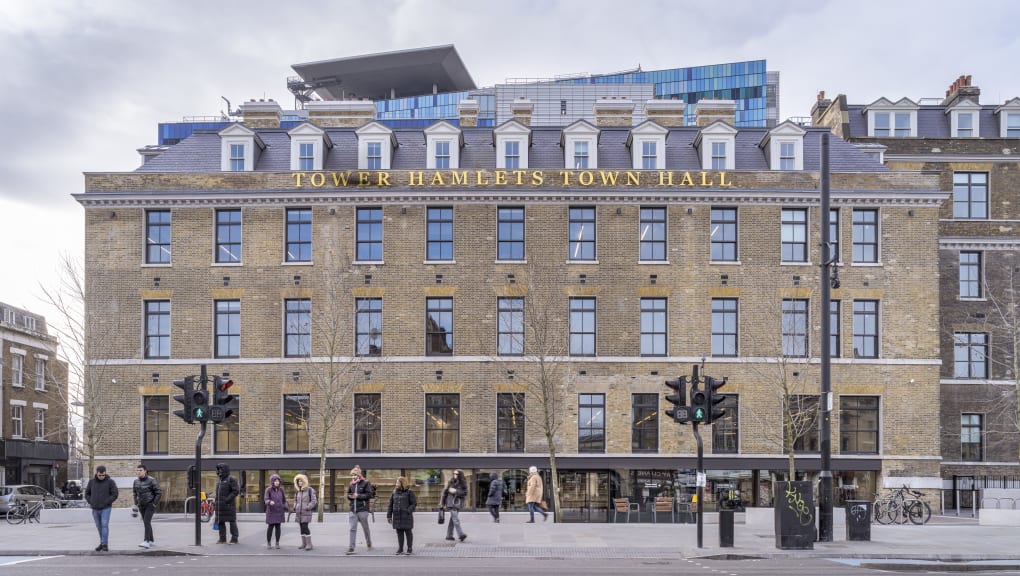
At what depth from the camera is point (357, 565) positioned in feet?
61.3

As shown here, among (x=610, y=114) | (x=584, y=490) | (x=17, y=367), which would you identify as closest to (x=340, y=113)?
(x=610, y=114)

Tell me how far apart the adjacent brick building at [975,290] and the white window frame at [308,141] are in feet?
75.4

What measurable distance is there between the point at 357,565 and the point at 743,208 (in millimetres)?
22695

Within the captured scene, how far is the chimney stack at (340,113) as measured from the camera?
42094 mm

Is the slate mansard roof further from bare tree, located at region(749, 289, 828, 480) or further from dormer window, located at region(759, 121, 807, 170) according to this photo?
bare tree, located at region(749, 289, 828, 480)

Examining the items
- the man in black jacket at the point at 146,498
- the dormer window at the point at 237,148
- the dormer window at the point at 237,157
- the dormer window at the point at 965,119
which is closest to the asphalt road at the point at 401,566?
the man in black jacket at the point at 146,498

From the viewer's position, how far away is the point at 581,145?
38.2 meters

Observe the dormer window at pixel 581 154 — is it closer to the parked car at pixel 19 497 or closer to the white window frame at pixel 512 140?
the white window frame at pixel 512 140

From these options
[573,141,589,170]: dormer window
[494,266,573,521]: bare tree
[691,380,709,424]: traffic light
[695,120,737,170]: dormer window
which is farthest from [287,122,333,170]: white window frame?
[691,380,709,424]: traffic light

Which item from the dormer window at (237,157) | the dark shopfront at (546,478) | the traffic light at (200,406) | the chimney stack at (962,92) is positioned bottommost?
the dark shopfront at (546,478)

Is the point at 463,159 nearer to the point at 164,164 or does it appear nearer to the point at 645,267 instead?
the point at 645,267

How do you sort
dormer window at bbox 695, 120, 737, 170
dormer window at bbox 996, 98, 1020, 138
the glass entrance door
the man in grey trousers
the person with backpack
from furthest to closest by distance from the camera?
dormer window at bbox 996, 98, 1020, 138
dormer window at bbox 695, 120, 737, 170
the glass entrance door
the person with backpack
the man in grey trousers

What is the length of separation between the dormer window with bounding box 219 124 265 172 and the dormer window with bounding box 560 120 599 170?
38.8 ft

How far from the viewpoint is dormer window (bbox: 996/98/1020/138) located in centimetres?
4462
